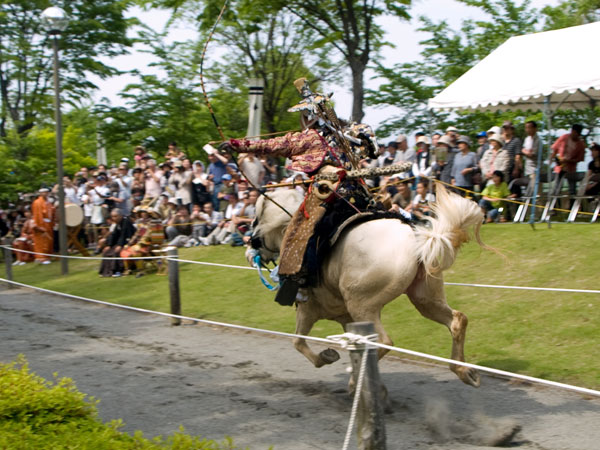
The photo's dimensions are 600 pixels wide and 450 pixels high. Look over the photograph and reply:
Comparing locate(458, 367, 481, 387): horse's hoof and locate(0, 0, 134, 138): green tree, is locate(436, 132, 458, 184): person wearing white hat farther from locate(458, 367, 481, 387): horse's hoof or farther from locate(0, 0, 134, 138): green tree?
locate(0, 0, 134, 138): green tree

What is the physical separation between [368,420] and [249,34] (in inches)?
869

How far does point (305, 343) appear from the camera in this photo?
705 centimetres

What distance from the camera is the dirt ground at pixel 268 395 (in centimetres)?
558

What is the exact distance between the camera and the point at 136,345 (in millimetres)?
9453

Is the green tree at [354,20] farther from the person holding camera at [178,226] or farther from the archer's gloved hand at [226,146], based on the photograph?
the archer's gloved hand at [226,146]

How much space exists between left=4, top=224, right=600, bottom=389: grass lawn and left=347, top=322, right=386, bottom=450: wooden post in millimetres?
2878

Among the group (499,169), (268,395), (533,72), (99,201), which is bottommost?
(268,395)

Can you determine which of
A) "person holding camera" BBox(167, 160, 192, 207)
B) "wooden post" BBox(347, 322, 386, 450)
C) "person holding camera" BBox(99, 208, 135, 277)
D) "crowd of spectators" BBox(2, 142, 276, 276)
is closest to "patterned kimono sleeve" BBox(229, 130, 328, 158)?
"wooden post" BBox(347, 322, 386, 450)

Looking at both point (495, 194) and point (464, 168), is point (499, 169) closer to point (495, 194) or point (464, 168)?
point (495, 194)

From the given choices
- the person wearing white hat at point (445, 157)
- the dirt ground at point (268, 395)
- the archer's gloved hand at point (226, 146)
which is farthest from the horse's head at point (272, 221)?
the person wearing white hat at point (445, 157)

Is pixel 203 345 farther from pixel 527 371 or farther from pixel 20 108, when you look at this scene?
pixel 20 108

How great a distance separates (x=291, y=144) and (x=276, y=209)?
2.47 feet

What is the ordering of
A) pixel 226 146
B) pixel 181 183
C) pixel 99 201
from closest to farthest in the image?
pixel 226 146 < pixel 181 183 < pixel 99 201

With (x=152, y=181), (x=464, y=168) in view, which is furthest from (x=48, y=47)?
(x=464, y=168)
